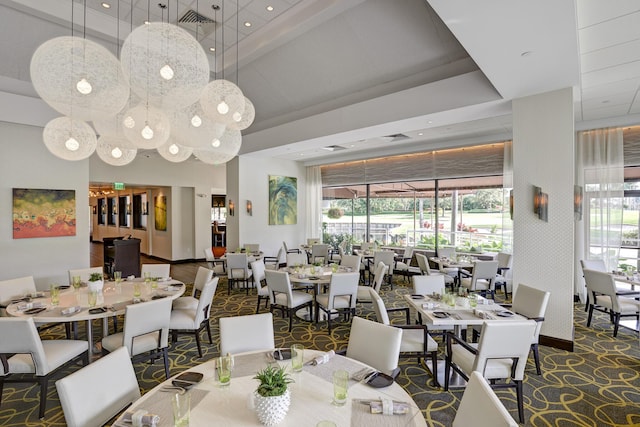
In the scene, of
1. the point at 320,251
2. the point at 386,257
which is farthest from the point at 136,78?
the point at 320,251

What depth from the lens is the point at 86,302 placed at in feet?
13.4

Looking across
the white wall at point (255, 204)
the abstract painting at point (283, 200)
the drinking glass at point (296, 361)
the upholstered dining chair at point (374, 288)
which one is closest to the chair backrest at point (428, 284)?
the upholstered dining chair at point (374, 288)

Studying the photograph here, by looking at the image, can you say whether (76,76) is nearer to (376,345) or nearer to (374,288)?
(376,345)

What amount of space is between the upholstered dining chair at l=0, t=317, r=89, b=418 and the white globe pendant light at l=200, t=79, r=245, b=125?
8.28ft

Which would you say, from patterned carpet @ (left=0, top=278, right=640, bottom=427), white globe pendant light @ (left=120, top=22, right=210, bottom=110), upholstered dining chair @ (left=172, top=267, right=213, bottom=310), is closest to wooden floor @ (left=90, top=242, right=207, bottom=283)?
upholstered dining chair @ (left=172, top=267, right=213, bottom=310)

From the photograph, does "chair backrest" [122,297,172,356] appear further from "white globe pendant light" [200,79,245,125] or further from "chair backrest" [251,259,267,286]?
"chair backrest" [251,259,267,286]

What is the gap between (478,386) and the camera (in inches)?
71.4

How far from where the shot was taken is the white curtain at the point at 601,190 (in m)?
6.53

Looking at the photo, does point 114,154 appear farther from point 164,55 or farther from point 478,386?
point 478,386

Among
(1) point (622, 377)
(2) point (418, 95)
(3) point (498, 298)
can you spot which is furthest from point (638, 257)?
(2) point (418, 95)

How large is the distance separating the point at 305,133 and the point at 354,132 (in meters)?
1.29

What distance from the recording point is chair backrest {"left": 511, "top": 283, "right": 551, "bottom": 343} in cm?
378

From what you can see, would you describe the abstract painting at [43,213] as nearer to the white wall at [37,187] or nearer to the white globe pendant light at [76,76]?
the white wall at [37,187]

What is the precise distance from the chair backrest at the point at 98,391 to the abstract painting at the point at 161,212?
11219 millimetres
